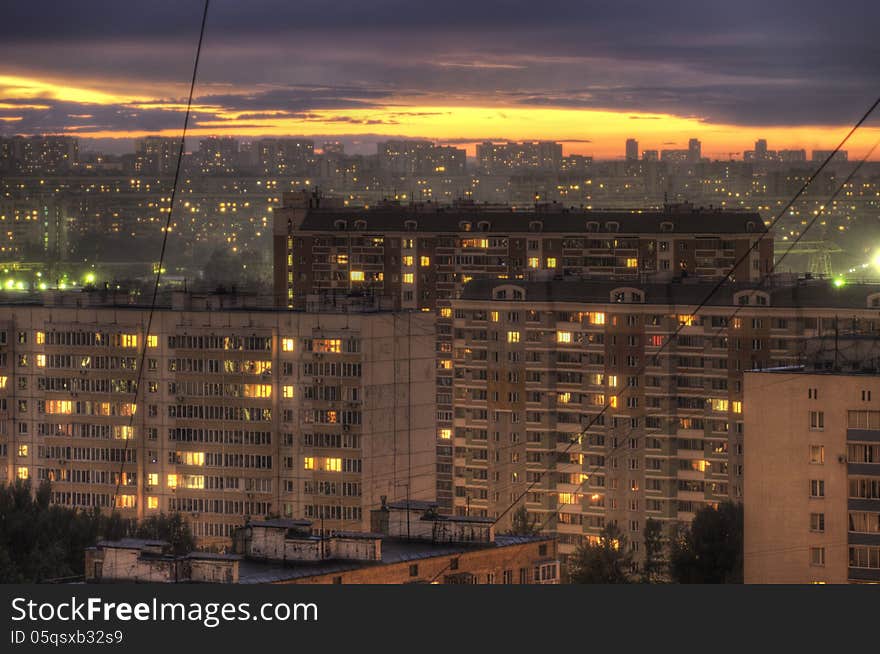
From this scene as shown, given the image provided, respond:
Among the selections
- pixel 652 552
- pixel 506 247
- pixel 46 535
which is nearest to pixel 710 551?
pixel 652 552

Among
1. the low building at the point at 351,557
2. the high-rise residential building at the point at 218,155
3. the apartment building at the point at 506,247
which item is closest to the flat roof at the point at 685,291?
the apartment building at the point at 506,247

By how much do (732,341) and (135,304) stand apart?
15.2 ft

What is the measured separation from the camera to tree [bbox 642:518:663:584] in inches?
468

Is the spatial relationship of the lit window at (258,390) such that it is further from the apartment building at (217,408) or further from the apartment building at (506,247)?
the apartment building at (506,247)

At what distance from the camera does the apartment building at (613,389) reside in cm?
1456

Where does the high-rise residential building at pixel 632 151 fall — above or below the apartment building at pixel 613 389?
above

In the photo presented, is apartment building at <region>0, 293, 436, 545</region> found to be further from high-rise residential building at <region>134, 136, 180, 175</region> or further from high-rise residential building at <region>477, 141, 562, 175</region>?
high-rise residential building at <region>477, 141, 562, 175</region>

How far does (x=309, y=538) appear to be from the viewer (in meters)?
7.61

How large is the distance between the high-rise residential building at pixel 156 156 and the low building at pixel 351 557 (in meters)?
21.4

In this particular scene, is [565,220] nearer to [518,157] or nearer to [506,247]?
[506,247]

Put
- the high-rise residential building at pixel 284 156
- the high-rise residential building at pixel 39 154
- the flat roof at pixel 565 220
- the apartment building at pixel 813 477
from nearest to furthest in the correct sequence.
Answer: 1. the apartment building at pixel 813 477
2. the flat roof at pixel 565 220
3. the high-rise residential building at pixel 39 154
4. the high-rise residential building at pixel 284 156

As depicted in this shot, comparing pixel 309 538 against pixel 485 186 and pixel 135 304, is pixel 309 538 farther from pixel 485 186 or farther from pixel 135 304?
pixel 485 186

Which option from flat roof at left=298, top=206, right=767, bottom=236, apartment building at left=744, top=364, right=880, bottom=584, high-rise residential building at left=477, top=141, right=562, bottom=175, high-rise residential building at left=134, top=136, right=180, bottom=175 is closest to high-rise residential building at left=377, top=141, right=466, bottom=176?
Answer: high-rise residential building at left=477, top=141, right=562, bottom=175

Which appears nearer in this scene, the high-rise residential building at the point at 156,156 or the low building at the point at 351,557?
the low building at the point at 351,557
